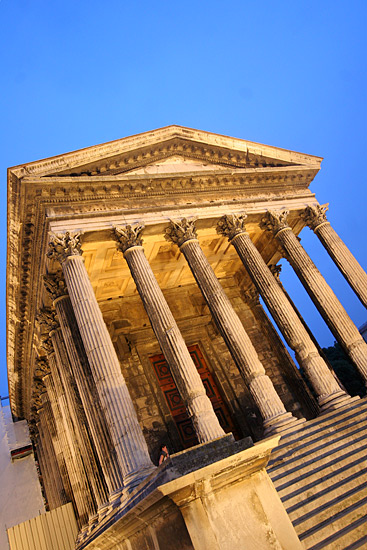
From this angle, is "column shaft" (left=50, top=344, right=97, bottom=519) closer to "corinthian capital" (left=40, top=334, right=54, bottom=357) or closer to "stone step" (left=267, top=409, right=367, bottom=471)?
"corinthian capital" (left=40, top=334, right=54, bottom=357)

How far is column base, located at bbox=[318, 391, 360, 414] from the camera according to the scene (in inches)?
403

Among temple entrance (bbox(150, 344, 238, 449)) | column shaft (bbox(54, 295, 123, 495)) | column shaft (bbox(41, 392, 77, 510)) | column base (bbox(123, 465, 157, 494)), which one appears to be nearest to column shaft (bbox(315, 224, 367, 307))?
temple entrance (bbox(150, 344, 238, 449))

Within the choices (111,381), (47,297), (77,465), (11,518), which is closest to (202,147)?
(47,297)

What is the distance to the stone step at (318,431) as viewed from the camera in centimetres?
836

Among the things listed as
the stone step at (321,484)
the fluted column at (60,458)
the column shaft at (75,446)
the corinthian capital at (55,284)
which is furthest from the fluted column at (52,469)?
the stone step at (321,484)

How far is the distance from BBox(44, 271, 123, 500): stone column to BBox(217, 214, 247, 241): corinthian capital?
5.25m

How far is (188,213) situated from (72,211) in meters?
3.52

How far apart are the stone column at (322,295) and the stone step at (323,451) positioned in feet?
9.24

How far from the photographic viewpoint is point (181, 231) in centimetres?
1217

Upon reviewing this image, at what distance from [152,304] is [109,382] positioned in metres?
2.36

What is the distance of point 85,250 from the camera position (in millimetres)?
12281

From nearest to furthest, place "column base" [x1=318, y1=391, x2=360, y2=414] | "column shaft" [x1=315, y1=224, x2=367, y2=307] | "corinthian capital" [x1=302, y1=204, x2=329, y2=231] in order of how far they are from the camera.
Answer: "column base" [x1=318, y1=391, x2=360, y2=414] → "column shaft" [x1=315, y1=224, x2=367, y2=307] → "corinthian capital" [x1=302, y1=204, x2=329, y2=231]

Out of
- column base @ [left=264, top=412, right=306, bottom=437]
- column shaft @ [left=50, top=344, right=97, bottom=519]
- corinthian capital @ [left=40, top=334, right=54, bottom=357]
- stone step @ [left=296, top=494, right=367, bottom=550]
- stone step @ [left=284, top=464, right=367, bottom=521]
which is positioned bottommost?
stone step @ [left=296, top=494, right=367, bottom=550]

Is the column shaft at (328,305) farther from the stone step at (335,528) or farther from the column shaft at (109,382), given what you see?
the column shaft at (109,382)
